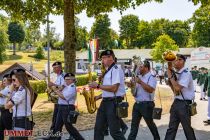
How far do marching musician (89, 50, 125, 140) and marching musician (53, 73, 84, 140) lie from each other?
148cm

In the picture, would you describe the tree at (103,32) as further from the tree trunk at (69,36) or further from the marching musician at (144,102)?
the marching musician at (144,102)

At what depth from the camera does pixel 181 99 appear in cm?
785

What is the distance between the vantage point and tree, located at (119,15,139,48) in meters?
112

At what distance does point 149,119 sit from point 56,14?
9.67 meters

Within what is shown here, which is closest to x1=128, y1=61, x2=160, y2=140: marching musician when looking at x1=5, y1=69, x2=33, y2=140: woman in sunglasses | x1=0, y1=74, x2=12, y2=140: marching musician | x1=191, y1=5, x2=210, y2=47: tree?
x1=0, y1=74, x2=12, y2=140: marching musician

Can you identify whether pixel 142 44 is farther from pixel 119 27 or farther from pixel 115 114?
pixel 115 114

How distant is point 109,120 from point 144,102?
1554mm

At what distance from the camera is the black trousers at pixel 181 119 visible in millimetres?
7785

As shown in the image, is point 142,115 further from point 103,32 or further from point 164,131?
point 103,32

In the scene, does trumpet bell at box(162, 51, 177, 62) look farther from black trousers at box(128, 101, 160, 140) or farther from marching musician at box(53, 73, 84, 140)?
marching musician at box(53, 73, 84, 140)

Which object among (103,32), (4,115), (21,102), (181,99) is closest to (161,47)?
(103,32)

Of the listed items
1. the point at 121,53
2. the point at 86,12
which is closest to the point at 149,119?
the point at 86,12

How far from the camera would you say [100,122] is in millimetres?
7656

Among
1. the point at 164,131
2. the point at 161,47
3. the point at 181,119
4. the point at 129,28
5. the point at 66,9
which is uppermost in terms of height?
the point at 129,28
